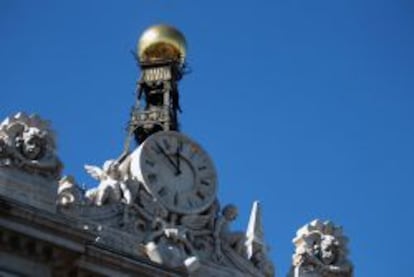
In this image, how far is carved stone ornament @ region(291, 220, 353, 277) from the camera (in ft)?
132

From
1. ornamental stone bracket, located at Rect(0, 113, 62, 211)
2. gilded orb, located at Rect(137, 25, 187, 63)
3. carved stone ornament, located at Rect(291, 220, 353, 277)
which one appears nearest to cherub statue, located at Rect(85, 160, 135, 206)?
ornamental stone bracket, located at Rect(0, 113, 62, 211)

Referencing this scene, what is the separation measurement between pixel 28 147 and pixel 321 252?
875 cm

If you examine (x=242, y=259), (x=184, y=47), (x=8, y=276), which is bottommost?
(x=8, y=276)

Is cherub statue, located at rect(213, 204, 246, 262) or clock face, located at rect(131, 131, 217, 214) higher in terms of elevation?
clock face, located at rect(131, 131, 217, 214)

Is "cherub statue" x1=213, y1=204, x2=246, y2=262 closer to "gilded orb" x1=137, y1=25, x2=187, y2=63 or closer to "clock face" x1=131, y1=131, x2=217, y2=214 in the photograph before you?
"clock face" x1=131, y1=131, x2=217, y2=214

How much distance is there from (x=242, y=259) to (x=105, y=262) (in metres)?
5.31

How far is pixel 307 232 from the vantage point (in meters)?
40.5

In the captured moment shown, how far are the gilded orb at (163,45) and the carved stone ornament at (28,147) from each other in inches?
390

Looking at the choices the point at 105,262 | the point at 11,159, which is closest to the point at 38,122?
the point at 11,159

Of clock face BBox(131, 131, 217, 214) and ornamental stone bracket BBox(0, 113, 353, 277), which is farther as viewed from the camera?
clock face BBox(131, 131, 217, 214)

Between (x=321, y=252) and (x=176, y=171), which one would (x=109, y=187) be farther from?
(x=321, y=252)

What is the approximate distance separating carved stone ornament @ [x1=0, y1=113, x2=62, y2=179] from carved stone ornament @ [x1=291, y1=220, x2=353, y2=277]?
24.1 feet

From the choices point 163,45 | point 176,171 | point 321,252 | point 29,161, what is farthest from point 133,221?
point 163,45

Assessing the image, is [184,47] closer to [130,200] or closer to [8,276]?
[130,200]
